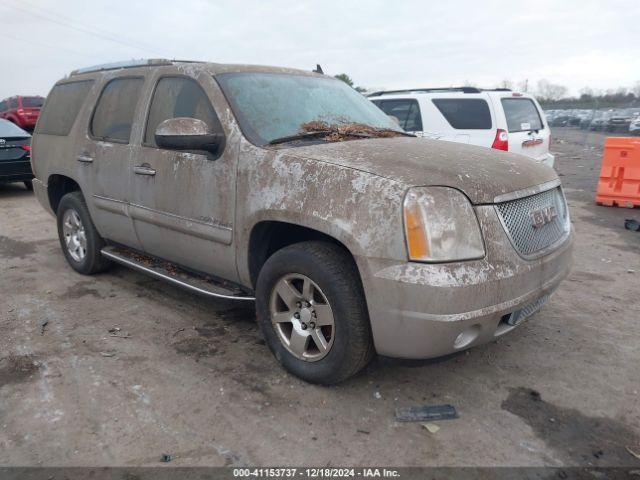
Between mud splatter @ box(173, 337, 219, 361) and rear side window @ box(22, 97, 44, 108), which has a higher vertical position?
rear side window @ box(22, 97, 44, 108)

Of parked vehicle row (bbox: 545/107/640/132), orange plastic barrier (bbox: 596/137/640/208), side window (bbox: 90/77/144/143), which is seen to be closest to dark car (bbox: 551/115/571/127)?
parked vehicle row (bbox: 545/107/640/132)

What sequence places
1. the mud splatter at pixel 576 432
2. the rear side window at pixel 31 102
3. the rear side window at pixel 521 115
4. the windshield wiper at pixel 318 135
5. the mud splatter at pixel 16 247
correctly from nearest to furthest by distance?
the mud splatter at pixel 576 432 → the windshield wiper at pixel 318 135 → the mud splatter at pixel 16 247 → the rear side window at pixel 521 115 → the rear side window at pixel 31 102

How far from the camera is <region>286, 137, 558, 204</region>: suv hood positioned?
2.65 m

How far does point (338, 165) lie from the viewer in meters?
2.77

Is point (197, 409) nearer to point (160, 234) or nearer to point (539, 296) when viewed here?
point (160, 234)

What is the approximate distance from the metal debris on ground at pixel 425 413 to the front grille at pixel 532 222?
95cm

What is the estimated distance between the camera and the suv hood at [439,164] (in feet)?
8.70

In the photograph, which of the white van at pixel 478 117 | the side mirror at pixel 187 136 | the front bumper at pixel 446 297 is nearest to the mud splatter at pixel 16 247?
the side mirror at pixel 187 136

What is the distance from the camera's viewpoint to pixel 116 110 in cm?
429

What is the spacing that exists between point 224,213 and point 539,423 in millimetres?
2204

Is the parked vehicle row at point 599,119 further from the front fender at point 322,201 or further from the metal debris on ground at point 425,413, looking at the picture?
the front fender at point 322,201

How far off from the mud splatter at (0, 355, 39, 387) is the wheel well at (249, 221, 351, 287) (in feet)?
4.95

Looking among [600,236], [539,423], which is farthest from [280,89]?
[600,236]

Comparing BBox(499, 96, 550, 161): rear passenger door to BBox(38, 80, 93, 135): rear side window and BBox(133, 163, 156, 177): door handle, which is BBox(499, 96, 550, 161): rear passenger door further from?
BBox(38, 80, 93, 135): rear side window
